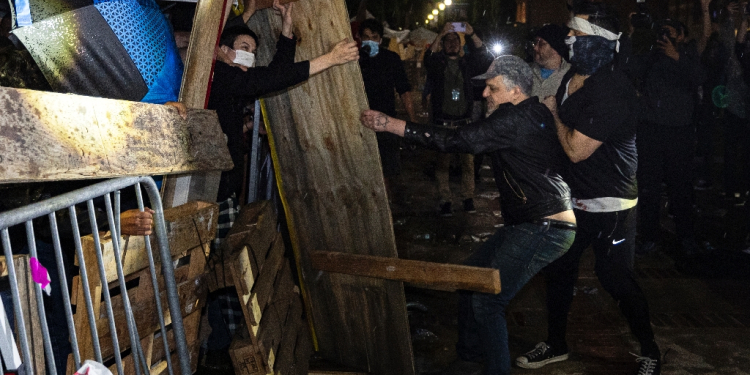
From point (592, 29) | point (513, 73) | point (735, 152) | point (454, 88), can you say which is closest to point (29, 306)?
point (513, 73)

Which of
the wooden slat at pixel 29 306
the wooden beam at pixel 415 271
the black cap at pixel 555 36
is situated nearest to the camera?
the wooden slat at pixel 29 306

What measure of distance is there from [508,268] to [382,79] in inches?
148

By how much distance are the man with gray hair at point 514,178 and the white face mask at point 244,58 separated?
81 centimetres

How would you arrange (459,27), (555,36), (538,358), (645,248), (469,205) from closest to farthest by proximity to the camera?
(538,358), (555,36), (645,248), (459,27), (469,205)

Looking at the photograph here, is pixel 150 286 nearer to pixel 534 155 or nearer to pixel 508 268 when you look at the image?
pixel 508 268

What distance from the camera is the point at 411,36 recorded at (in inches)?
850

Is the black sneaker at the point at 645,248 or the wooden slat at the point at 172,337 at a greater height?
the wooden slat at the point at 172,337

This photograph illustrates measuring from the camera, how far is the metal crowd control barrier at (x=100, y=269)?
6.73ft

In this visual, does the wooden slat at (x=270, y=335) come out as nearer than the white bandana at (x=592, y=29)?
Yes

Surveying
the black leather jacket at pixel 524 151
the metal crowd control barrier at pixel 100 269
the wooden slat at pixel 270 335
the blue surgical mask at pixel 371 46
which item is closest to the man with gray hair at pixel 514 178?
the black leather jacket at pixel 524 151

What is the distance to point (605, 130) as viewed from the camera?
3.89m

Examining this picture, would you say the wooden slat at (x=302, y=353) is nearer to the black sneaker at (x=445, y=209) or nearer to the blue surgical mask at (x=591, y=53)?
the blue surgical mask at (x=591, y=53)

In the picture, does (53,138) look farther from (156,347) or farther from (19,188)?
(156,347)

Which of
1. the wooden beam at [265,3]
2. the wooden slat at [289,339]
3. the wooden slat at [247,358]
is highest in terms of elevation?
the wooden beam at [265,3]
